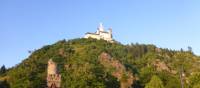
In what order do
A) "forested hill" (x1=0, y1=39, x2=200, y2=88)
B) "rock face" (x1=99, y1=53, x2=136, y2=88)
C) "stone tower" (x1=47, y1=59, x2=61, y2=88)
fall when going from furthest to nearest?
"rock face" (x1=99, y1=53, x2=136, y2=88)
"forested hill" (x1=0, y1=39, x2=200, y2=88)
"stone tower" (x1=47, y1=59, x2=61, y2=88)

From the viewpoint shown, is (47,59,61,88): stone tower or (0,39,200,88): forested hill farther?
(0,39,200,88): forested hill

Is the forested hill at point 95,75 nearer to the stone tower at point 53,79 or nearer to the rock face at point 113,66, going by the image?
the rock face at point 113,66

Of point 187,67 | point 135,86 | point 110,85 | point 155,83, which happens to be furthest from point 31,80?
point 187,67

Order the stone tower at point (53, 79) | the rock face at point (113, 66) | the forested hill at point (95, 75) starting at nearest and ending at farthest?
the stone tower at point (53, 79) → the forested hill at point (95, 75) → the rock face at point (113, 66)

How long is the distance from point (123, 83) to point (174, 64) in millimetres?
82329

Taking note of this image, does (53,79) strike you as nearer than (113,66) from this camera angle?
Yes

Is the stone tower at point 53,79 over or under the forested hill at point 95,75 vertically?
under

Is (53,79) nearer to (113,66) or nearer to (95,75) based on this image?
(95,75)

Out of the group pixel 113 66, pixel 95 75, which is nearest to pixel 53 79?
pixel 95 75

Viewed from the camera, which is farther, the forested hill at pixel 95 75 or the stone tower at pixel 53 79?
the forested hill at pixel 95 75

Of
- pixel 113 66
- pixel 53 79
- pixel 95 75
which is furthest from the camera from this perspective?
pixel 113 66

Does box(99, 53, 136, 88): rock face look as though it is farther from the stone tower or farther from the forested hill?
the stone tower

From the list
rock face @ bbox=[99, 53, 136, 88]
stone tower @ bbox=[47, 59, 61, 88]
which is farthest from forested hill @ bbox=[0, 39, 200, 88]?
stone tower @ bbox=[47, 59, 61, 88]

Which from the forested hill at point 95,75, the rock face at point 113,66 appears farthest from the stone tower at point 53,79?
the rock face at point 113,66
